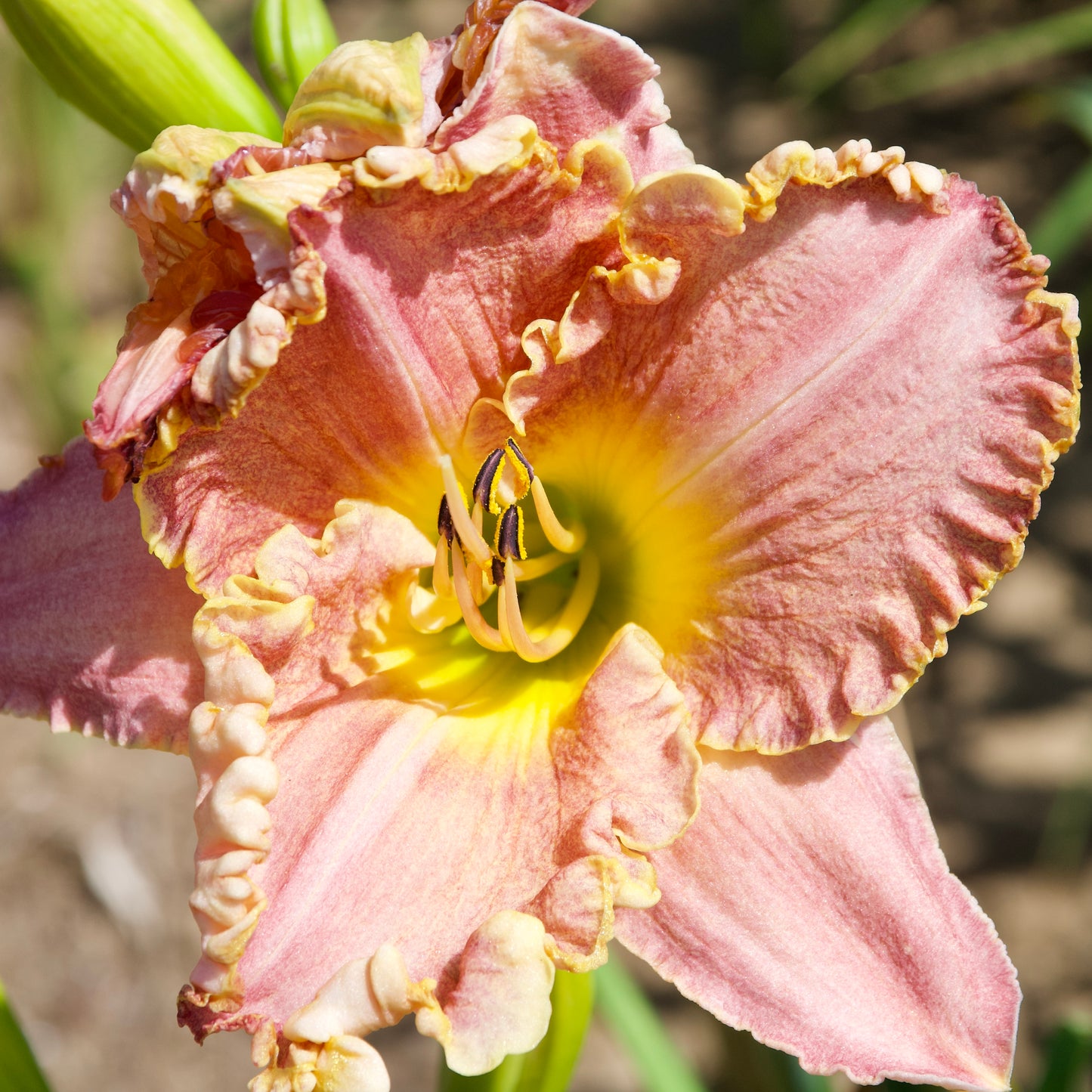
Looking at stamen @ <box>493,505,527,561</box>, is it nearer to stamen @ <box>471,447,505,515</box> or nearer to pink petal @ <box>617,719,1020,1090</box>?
stamen @ <box>471,447,505,515</box>

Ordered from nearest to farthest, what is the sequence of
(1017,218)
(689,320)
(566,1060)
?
(689,320) → (566,1060) → (1017,218)

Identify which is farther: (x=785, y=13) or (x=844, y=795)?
(x=785, y=13)

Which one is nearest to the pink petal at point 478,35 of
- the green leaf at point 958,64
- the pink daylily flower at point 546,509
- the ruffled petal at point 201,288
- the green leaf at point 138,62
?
the pink daylily flower at point 546,509

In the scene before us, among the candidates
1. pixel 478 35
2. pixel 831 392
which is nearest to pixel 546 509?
pixel 831 392

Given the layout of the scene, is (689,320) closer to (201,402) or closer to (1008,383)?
(1008,383)

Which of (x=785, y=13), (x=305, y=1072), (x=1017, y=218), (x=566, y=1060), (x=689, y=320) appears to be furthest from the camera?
(x=785, y=13)

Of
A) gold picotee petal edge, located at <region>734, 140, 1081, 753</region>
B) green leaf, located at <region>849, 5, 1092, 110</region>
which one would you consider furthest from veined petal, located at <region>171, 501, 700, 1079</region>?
Result: green leaf, located at <region>849, 5, 1092, 110</region>

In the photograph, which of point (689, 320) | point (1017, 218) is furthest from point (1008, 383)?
point (1017, 218)
